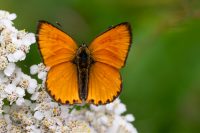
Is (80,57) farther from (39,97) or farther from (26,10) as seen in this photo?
(26,10)

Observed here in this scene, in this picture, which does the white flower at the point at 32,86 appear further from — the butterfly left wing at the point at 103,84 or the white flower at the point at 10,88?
the butterfly left wing at the point at 103,84

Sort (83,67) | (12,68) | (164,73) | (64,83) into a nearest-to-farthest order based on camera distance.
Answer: (64,83), (83,67), (12,68), (164,73)

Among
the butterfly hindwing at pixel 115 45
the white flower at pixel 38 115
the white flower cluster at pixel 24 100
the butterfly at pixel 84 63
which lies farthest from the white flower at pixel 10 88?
the butterfly hindwing at pixel 115 45

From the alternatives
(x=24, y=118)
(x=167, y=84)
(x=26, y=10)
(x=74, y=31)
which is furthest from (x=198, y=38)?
(x=24, y=118)

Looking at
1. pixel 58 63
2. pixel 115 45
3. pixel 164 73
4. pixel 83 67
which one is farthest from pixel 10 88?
pixel 164 73

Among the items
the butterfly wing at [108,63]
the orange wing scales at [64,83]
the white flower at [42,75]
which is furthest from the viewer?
the white flower at [42,75]

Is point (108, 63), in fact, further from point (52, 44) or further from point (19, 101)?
point (19, 101)

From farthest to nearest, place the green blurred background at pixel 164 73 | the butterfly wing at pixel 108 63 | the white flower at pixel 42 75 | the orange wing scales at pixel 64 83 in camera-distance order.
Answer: the green blurred background at pixel 164 73, the white flower at pixel 42 75, the butterfly wing at pixel 108 63, the orange wing scales at pixel 64 83
